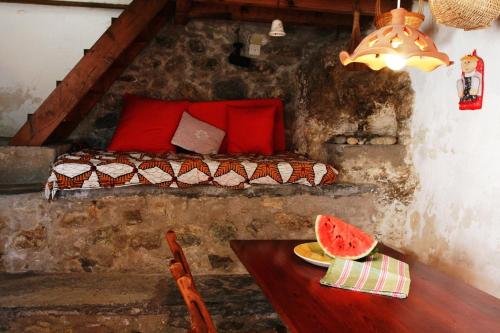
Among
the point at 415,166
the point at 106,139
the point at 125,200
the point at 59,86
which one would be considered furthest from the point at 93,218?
the point at 415,166

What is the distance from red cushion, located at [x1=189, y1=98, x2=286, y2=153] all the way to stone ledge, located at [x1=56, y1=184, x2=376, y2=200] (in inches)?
45.4

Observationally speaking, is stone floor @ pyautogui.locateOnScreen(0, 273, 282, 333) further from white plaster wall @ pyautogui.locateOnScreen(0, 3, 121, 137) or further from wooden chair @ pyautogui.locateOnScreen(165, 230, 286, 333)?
white plaster wall @ pyautogui.locateOnScreen(0, 3, 121, 137)

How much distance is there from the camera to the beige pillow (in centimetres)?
387

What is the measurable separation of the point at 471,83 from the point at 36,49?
12.3 ft

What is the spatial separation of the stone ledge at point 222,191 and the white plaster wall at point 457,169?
47 cm

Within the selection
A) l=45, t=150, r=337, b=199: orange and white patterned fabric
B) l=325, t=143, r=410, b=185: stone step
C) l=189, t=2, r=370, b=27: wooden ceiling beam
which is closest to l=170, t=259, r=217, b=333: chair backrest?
l=45, t=150, r=337, b=199: orange and white patterned fabric

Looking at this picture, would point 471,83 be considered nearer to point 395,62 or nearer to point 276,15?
point 395,62

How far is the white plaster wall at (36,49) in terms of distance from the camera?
407 cm

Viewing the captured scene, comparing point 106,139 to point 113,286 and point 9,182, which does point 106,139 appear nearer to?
point 9,182

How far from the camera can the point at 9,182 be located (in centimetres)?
300

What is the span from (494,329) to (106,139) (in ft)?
12.5

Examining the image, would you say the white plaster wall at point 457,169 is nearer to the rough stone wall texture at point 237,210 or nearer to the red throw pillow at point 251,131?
the rough stone wall texture at point 237,210

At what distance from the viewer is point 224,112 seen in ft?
13.6

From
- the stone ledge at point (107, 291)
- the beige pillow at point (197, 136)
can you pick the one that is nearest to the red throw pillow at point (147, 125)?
the beige pillow at point (197, 136)
